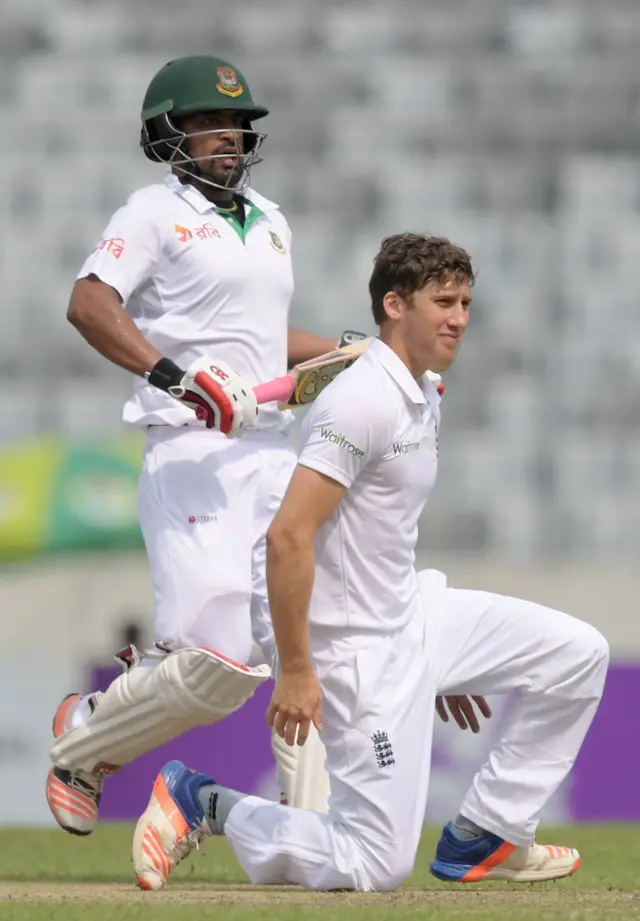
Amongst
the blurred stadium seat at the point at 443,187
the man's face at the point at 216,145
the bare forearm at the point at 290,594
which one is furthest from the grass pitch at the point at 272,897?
the blurred stadium seat at the point at 443,187

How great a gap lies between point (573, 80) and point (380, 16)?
4.59ft

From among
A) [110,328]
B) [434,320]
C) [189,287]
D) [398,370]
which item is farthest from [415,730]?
[189,287]

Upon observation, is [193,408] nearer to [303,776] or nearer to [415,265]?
[415,265]

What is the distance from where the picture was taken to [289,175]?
12445 mm

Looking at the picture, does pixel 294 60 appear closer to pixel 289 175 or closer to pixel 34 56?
pixel 289 175

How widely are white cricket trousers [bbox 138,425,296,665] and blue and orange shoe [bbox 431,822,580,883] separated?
728 millimetres

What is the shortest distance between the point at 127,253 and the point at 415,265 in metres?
0.93

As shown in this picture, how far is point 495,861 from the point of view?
14.0 feet

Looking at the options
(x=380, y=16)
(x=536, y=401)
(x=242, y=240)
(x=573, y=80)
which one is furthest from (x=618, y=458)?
(x=242, y=240)

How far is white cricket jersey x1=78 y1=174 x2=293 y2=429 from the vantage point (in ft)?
15.5

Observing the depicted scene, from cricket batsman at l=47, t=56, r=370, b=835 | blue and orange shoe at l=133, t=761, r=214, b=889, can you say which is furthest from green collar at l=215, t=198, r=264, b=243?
blue and orange shoe at l=133, t=761, r=214, b=889

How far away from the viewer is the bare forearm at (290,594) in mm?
3770

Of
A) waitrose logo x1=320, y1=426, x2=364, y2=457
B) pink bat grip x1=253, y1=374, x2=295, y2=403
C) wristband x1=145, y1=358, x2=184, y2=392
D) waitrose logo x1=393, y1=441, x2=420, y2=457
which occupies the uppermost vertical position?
wristband x1=145, y1=358, x2=184, y2=392

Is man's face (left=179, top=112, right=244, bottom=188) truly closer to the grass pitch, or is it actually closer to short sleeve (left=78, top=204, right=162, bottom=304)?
short sleeve (left=78, top=204, right=162, bottom=304)
